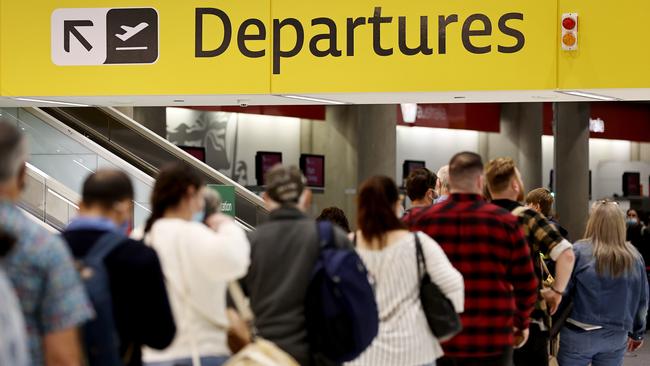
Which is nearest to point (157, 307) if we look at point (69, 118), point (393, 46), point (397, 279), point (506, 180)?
point (397, 279)

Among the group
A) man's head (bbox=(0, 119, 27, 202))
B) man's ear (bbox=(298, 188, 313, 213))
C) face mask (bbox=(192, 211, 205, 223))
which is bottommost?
face mask (bbox=(192, 211, 205, 223))

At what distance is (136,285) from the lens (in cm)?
373

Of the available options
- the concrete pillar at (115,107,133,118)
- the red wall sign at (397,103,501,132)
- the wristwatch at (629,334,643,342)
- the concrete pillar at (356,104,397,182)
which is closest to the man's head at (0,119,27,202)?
the wristwatch at (629,334,643,342)

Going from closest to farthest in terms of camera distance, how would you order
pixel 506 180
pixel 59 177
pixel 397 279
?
pixel 397 279 < pixel 506 180 < pixel 59 177

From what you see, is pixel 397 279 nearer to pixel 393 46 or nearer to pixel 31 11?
pixel 393 46

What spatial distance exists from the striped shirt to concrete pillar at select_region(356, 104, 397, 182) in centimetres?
1235

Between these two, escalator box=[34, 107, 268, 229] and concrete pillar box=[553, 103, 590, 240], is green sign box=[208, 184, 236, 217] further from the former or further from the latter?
concrete pillar box=[553, 103, 590, 240]

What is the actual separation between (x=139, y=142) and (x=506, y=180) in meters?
6.55

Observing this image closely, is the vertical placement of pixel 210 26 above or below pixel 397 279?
above

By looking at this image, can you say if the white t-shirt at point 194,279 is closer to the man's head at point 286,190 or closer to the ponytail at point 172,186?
the ponytail at point 172,186

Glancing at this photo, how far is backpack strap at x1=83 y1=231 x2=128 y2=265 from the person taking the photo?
12.1 ft

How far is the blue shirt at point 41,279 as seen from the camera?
3148 mm

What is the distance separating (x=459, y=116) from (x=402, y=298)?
18.5 metres

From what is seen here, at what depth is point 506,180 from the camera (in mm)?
5785
